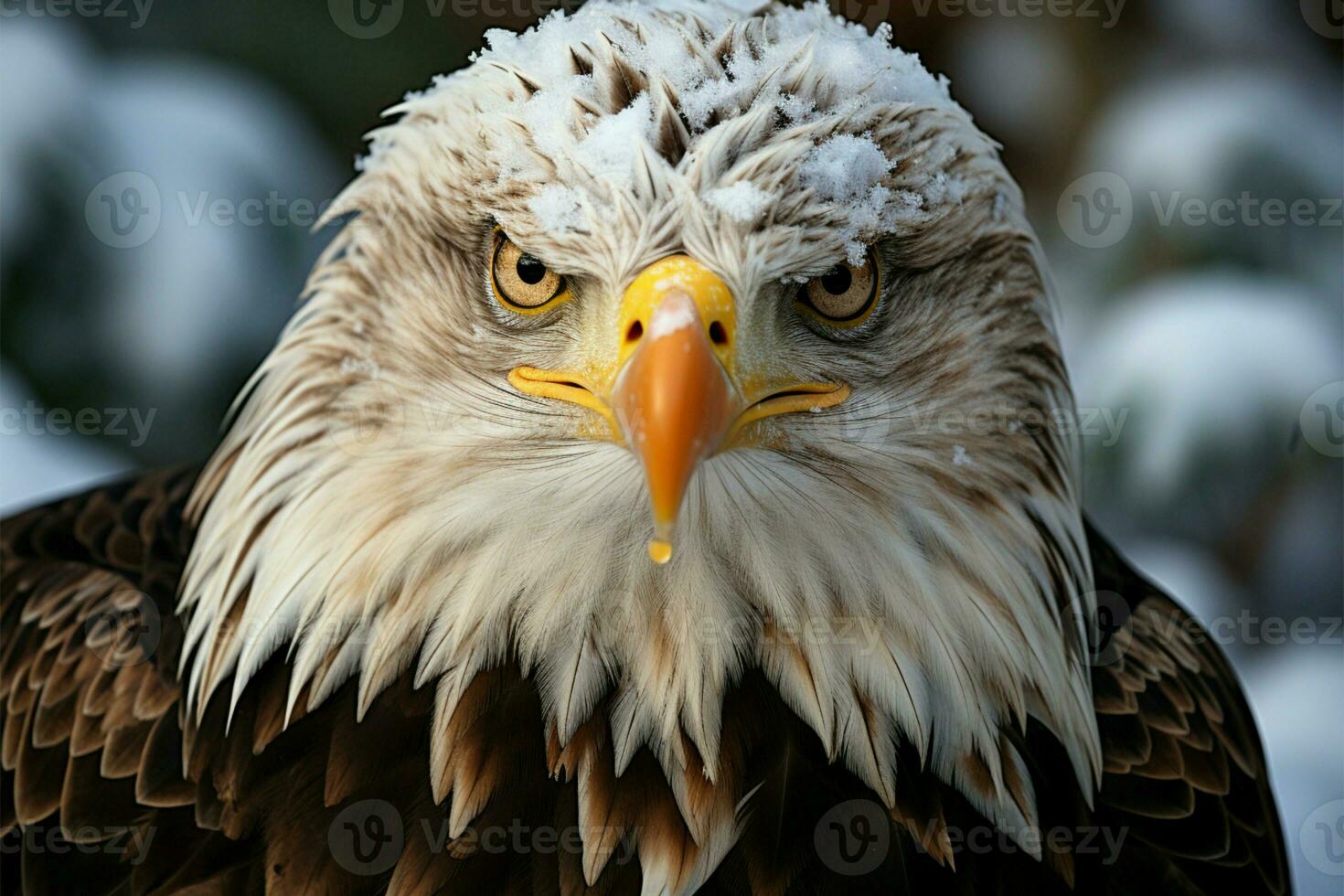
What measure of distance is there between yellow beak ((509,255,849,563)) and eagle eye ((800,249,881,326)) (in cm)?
8

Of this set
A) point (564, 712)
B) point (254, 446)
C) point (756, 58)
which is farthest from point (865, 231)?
point (254, 446)

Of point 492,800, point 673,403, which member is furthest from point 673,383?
point 492,800

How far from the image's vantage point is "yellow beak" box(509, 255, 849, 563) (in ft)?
2.52

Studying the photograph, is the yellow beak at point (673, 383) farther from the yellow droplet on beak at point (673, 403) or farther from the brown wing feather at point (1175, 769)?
the brown wing feather at point (1175, 769)

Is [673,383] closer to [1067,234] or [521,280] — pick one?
[521,280]

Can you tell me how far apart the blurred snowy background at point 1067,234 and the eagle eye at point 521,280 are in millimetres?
1189

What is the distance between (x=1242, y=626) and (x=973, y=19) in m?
1.31

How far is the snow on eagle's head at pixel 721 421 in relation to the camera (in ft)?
2.83

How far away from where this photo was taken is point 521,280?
0.92m

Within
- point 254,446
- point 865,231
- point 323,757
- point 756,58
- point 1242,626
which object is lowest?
point 1242,626

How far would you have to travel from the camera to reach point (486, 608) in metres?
0.96

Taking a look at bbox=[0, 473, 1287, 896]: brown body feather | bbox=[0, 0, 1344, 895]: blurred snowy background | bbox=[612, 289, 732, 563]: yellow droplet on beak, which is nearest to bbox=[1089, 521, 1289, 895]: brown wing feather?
bbox=[0, 473, 1287, 896]: brown body feather

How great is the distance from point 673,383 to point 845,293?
0.70 feet

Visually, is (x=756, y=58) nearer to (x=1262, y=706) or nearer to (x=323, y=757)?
(x=323, y=757)
